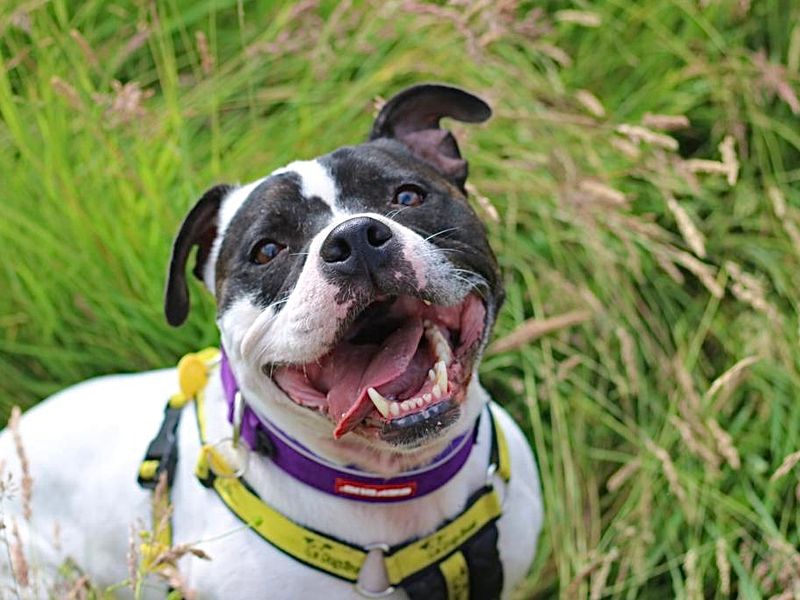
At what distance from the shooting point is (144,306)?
3.67 m

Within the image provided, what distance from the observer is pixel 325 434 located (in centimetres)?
254

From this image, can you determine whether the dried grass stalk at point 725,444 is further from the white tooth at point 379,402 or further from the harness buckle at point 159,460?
the harness buckle at point 159,460

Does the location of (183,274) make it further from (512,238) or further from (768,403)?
(768,403)

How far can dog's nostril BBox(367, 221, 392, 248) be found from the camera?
7.61 feet

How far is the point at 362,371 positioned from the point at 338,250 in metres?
0.30

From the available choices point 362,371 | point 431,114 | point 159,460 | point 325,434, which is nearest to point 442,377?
point 362,371

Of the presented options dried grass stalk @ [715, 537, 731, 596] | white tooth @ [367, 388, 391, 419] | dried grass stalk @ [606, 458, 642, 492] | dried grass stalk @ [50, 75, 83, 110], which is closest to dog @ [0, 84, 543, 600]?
white tooth @ [367, 388, 391, 419]

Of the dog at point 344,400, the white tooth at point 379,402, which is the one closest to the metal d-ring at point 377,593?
the dog at point 344,400

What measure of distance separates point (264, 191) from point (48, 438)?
939mm

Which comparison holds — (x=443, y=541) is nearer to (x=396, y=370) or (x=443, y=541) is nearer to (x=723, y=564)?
(x=396, y=370)

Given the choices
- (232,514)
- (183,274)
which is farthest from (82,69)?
(232,514)

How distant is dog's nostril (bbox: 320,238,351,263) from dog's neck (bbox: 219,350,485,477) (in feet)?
1.05

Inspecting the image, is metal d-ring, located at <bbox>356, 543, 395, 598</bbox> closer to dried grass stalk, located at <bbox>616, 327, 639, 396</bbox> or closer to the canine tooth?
the canine tooth

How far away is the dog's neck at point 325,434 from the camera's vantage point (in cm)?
251
